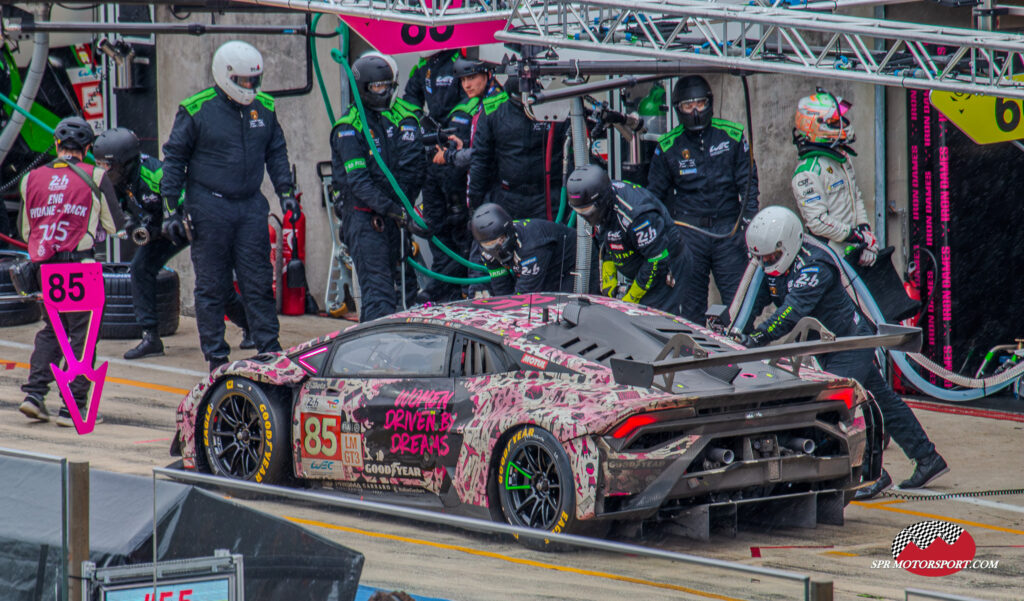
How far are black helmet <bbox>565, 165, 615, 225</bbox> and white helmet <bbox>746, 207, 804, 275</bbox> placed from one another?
1.14m

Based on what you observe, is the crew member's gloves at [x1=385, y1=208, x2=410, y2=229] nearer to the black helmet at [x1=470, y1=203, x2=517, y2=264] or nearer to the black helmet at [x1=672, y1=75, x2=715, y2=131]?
the black helmet at [x1=470, y1=203, x2=517, y2=264]

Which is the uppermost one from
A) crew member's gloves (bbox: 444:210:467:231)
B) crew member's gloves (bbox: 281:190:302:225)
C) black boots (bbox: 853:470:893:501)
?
crew member's gloves (bbox: 281:190:302:225)

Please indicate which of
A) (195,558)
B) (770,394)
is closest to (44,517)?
(195,558)

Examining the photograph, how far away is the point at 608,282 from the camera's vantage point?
35.2ft

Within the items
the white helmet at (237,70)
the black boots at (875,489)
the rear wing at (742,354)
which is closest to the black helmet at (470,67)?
the white helmet at (237,70)

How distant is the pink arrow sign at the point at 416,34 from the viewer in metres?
11.5

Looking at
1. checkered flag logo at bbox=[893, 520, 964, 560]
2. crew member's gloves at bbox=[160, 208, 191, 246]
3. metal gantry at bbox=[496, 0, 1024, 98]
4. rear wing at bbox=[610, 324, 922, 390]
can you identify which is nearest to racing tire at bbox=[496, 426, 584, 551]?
rear wing at bbox=[610, 324, 922, 390]

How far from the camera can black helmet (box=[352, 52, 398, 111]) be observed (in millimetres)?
12328

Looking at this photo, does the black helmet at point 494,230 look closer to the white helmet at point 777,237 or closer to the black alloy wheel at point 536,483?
A: the white helmet at point 777,237

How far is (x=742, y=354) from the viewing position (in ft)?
22.8

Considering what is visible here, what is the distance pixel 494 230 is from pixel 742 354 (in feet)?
12.7

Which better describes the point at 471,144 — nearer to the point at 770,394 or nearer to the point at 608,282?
the point at 608,282

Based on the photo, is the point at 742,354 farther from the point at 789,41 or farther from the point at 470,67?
the point at 470,67

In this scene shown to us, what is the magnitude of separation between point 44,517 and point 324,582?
3.47ft
